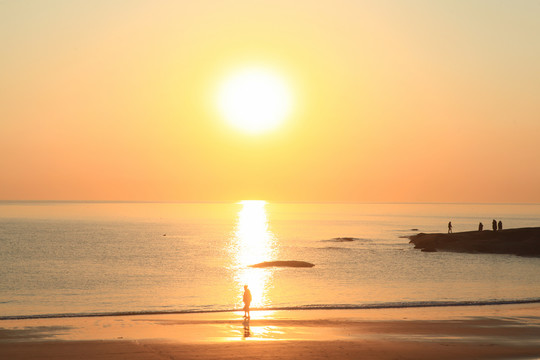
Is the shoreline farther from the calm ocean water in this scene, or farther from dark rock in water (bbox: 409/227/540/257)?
dark rock in water (bbox: 409/227/540/257)

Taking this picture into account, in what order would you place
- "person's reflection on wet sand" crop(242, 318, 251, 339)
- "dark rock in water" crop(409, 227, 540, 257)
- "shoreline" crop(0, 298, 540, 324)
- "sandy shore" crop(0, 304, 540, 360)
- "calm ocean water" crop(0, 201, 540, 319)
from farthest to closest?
"dark rock in water" crop(409, 227, 540, 257) < "calm ocean water" crop(0, 201, 540, 319) < "shoreline" crop(0, 298, 540, 324) < "person's reflection on wet sand" crop(242, 318, 251, 339) < "sandy shore" crop(0, 304, 540, 360)

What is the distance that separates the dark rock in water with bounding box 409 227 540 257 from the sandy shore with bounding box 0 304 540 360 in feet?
164

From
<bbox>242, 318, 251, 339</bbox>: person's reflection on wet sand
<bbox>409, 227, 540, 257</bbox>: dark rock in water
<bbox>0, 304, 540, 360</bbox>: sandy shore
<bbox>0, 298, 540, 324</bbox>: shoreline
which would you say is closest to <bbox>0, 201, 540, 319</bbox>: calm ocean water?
<bbox>0, 298, 540, 324</bbox>: shoreline

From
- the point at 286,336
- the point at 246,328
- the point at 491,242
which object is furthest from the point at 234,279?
the point at 491,242

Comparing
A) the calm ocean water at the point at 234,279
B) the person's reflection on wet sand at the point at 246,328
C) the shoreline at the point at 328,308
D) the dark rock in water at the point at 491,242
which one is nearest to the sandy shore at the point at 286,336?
the person's reflection on wet sand at the point at 246,328

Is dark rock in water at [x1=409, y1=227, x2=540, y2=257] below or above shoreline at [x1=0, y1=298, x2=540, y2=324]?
above

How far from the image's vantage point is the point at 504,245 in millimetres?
87000

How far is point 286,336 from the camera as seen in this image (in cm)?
2906

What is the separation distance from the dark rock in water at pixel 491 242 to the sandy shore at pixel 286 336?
49.9 meters

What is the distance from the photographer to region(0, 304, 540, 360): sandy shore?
83.8ft

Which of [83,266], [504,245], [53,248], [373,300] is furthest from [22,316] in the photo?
[504,245]

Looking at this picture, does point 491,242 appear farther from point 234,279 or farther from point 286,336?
point 286,336

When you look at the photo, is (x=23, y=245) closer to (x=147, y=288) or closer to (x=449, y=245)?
(x=147, y=288)

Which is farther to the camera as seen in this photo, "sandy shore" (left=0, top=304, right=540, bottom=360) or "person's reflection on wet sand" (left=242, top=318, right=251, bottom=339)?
"person's reflection on wet sand" (left=242, top=318, right=251, bottom=339)
